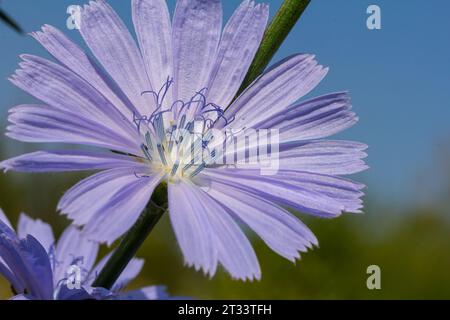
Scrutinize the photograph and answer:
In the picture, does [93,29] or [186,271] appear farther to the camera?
[186,271]

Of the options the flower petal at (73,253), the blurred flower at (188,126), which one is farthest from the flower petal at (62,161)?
the flower petal at (73,253)

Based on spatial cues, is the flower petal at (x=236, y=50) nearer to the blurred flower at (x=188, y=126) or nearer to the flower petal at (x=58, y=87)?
the blurred flower at (x=188, y=126)

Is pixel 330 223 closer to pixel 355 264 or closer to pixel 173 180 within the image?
pixel 355 264

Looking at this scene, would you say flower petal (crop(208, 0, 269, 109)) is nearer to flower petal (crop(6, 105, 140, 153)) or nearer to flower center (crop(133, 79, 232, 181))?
flower center (crop(133, 79, 232, 181))

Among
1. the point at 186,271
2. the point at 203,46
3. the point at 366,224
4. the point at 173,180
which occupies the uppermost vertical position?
the point at 203,46

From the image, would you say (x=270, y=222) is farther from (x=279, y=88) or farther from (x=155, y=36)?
(x=155, y=36)
